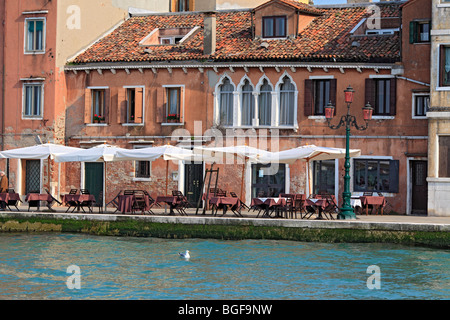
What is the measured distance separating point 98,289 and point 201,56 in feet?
52.7

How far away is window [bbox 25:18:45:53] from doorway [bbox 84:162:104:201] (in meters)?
4.78

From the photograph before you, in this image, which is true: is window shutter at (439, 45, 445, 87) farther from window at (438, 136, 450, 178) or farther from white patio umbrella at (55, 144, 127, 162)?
white patio umbrella at (55, 144, 127, 162)

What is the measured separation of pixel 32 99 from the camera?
118 ft

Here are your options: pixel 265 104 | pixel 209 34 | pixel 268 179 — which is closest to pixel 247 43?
pixel 209 34

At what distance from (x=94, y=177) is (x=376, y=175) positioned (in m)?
10.6

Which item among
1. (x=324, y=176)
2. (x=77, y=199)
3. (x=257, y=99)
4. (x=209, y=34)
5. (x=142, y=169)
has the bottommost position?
(x=77, y=199)

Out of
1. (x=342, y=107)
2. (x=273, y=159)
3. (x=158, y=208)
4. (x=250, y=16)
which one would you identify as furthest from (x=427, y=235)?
(x=250, y=16)

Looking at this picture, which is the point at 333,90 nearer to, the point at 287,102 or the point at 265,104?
the point at 287,102

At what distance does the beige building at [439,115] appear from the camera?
2967 cm

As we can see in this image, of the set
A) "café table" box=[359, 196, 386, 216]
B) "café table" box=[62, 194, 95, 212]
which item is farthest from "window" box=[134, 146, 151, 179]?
"café table" box=[359, 196, 386, 216]

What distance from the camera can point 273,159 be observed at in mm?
28328

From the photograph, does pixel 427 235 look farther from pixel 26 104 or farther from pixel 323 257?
pixel 26 104

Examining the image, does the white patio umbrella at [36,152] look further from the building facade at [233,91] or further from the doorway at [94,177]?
the doorway at [94,177]
